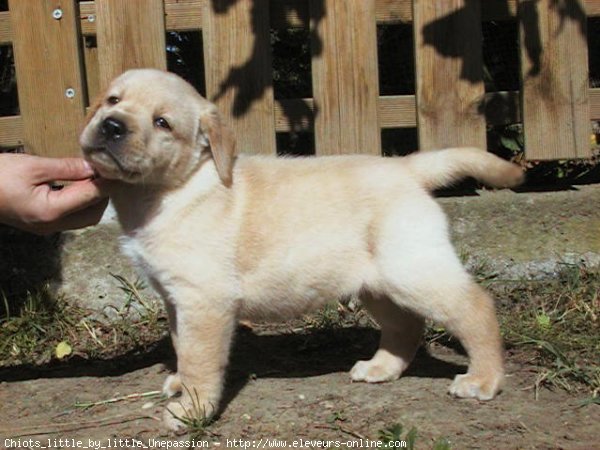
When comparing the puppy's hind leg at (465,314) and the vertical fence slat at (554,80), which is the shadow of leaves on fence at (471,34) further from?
the puppy's hind leg at (465,314)

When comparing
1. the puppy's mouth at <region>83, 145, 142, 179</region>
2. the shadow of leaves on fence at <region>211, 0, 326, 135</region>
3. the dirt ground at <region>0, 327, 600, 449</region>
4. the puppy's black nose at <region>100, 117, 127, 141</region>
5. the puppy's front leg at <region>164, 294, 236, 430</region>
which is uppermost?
the shadow of leaves on fence at <region>211, 0, 326, 135</region>

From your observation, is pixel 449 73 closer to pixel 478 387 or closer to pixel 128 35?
pixel 128 35

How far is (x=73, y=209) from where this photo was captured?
327 centimetres

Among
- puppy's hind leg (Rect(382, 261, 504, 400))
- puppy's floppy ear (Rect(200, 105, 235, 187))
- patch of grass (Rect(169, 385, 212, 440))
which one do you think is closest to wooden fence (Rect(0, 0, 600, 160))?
puppy's floppy ear (Rect(200, 105, 235, 187))

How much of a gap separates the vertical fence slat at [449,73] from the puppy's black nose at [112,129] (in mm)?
2029

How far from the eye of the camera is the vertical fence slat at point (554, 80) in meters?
4.42

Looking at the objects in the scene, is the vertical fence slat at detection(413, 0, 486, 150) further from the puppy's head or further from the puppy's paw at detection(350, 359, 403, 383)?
the puppy's head

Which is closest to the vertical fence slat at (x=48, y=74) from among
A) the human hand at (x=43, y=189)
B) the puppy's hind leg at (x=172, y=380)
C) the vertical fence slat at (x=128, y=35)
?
the vertical fence slat at (x=128, y=35)

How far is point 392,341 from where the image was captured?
3.51m

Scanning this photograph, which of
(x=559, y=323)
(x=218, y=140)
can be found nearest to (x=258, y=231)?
(x=218, y=140)

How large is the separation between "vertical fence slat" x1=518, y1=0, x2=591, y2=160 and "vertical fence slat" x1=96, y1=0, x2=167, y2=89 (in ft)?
6.73

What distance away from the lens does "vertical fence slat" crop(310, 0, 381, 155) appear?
170 inches

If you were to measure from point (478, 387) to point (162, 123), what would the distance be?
5.42 ft

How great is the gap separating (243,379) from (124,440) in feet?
2.48
